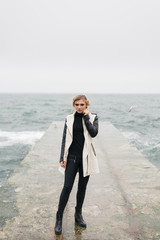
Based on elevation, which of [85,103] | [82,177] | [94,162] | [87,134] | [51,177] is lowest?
[51,177]

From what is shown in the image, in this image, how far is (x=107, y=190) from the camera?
3.88 meters

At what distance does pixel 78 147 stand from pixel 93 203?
1268mm

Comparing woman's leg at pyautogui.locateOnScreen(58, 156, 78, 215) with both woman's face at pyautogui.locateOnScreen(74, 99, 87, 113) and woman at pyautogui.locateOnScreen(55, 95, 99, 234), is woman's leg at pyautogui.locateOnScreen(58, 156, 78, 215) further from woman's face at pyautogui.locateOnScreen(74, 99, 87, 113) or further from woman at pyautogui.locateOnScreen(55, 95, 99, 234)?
woman's face at pyautogui.locateOnScreen(74, 99, 87, 113)

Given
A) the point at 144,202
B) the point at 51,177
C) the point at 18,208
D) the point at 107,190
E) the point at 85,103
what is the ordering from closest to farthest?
the point at 85,103 → the point at 18,208 → the point at 144,202 → the point at 107,190 → the point at 51,177

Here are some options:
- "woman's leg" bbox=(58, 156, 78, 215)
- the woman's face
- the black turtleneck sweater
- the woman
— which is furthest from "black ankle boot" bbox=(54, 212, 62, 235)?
the woman's face

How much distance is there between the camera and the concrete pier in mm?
2689

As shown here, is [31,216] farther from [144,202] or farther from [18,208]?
[144,202]

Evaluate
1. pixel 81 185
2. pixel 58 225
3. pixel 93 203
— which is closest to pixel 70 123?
pixel 81 185

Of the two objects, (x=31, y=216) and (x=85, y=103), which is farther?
(x=31, y=216)

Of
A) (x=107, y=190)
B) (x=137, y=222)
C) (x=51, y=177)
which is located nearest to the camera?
(x=137, y=222)

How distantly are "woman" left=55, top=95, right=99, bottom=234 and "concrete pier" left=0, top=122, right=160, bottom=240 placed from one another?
1.20ft

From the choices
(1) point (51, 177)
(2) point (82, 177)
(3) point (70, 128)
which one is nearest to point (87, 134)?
(3) point (70, 128)

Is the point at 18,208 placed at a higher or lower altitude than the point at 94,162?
lower

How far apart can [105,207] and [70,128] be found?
4.78 ft
